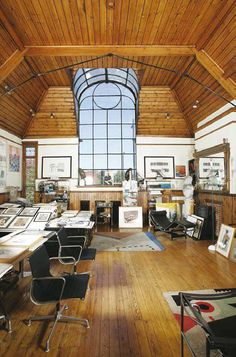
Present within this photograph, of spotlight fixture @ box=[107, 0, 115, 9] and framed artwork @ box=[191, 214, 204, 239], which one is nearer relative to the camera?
spotlight fixture @ box=[107, 0, 115, 9]

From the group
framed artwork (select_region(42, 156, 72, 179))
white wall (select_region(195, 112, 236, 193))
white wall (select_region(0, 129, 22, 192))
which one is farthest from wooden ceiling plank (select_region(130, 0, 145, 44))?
framed artwork (select_region(42, 156, 72, 179))

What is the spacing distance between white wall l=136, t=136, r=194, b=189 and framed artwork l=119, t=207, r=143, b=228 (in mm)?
1915

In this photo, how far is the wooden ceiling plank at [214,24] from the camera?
3734 mm

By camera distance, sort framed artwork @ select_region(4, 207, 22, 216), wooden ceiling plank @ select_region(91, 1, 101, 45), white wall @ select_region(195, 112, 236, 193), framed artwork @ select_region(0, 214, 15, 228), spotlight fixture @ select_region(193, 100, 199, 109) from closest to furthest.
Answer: wooden ceiling plank @ select_region(91, 1, 101, 45) → framed artwork @ select_region(0, 214, 15, 228) → framed artwork @ select_region(4, 207, 22, 216) → white wall @ select_region(195, 112, 236, 193) → spotlight fixture @ select_region(193, 100, 199, 109)

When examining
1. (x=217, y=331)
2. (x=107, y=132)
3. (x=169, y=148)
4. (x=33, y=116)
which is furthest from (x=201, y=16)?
(x=33, y=116)

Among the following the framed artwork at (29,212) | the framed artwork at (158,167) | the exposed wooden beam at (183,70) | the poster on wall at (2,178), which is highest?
the exposed wooden beam at (183,70)

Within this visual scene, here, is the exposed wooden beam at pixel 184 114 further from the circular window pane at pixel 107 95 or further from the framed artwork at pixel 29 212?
the framed artwork at pixel 29 212

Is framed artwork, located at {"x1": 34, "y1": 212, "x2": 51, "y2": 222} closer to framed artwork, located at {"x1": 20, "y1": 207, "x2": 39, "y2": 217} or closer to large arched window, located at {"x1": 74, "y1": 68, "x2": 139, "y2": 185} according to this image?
framed artwork, located at {"x1": 20, "y1": 207, "x2": 39, "y2": 217}

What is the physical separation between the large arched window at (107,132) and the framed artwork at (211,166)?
2624mm

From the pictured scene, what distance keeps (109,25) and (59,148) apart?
18.3ft

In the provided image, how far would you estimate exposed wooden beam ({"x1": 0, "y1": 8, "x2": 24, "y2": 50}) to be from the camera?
157 inches

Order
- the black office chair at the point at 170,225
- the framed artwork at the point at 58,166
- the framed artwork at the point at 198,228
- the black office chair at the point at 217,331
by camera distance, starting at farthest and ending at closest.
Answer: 1. the framed artwork at the point at 58,166
2. the black office chair at the point at 170,225
3. the framed artwork at the point at 198,228
4. the black office chair at the point at 217,331

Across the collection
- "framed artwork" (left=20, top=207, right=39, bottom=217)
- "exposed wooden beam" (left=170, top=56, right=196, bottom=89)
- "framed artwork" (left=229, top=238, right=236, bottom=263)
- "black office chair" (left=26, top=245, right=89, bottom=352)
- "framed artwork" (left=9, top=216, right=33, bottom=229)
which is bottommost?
"framed artwork" (left=229, top=238, right=236, bottom=263)

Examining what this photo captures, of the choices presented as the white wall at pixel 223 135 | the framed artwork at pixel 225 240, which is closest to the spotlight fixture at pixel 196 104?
the white wall at pixel 223 135
